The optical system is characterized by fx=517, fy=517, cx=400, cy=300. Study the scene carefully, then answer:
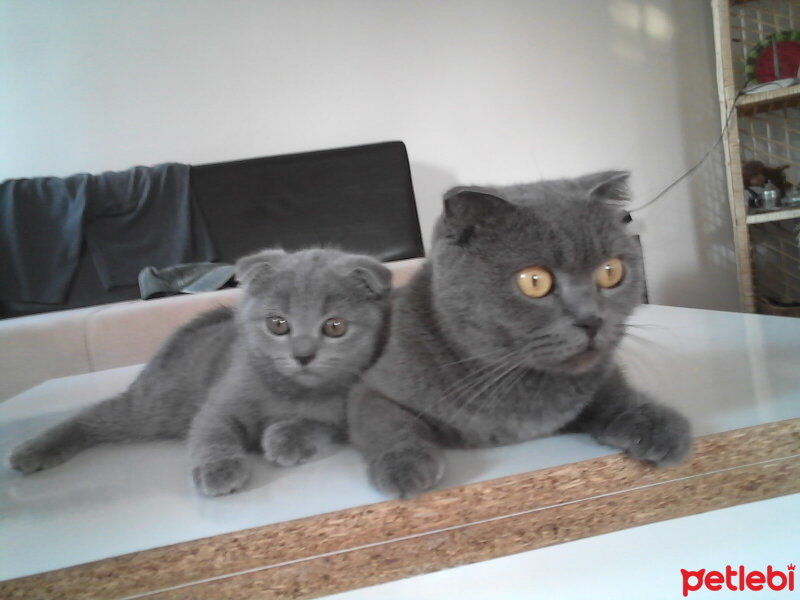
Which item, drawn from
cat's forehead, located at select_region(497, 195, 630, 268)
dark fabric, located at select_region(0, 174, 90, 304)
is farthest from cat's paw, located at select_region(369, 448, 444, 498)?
dark fabric, located at select_region(0, 174, 90, 304)

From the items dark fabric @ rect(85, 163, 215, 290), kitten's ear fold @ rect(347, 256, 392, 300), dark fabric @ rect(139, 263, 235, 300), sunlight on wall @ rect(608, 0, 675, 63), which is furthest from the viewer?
sunlight on wall @ rect(608, 0, 675, 63)

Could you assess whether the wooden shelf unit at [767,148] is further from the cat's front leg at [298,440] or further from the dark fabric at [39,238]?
the dark fabric at [39,238]

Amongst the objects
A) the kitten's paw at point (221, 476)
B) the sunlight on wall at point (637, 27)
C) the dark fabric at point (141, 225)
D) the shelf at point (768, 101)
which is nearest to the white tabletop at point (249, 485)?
the kitten's paw at point (221, 476)

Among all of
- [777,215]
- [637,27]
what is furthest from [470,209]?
[637,27]

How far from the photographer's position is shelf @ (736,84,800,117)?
2.00 meters

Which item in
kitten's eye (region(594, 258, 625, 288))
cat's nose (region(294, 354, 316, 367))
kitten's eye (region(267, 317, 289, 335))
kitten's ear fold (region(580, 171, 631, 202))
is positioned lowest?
cat's nose (region(294, 354, 316, 367))

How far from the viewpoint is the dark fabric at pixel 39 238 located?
6.82ft

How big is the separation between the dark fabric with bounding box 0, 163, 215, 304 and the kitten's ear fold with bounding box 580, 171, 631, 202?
185 centimetres

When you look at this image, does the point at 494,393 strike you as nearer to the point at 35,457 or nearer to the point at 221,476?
the point at 221,476

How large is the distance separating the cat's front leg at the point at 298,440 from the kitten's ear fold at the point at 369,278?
0.55 feet

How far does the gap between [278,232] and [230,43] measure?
0.91m

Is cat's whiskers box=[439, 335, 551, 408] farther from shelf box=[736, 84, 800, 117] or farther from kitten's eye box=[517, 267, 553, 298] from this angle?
shelf box=[736, 84, 800, 117]

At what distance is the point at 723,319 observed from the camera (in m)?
1.04

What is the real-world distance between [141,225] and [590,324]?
2.12 meters
